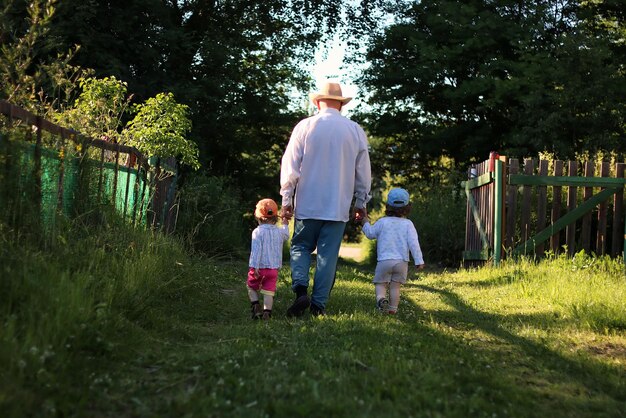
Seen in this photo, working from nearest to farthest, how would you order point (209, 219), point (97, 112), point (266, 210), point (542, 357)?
point (542, 357), point (266, 210), point (97, 112), point (209, 219)

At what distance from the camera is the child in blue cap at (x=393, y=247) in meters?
7.15

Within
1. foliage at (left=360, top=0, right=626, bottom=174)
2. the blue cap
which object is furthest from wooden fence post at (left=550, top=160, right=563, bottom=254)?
foliage at (left=360, top=0, right=626, bottom=174)

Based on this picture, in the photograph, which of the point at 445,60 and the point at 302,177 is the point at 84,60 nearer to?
the point at 445,60

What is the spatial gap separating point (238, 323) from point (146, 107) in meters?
5.67

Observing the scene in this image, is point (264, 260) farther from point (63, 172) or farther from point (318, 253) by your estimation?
point (63, 172)

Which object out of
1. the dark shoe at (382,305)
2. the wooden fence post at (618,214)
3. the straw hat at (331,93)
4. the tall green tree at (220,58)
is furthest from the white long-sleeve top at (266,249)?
the tall green tree at (220,58)

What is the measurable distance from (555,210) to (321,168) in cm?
575

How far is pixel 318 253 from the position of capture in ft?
22.1

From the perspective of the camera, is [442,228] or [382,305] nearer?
[382,305]

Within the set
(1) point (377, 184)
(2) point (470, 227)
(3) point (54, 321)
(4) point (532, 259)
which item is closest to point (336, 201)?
(3) point (54, 321)

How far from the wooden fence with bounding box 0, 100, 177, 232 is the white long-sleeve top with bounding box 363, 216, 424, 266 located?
2.67 meters

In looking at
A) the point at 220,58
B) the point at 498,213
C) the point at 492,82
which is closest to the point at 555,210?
the point at 498,213

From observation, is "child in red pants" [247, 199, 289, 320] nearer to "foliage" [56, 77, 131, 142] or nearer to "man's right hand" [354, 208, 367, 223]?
"man's right hand" [354, 208, 367, 223]

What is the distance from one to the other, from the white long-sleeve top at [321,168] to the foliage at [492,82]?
13.2 m
